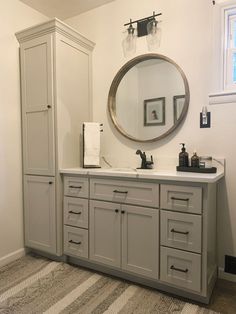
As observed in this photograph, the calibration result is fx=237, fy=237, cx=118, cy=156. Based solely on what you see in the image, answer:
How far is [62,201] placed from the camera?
2223mm

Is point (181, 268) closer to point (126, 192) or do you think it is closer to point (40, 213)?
point (126, 192)

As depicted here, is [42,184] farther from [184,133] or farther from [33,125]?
[184,133]

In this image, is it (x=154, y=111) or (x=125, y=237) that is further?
(x=154, y=111)

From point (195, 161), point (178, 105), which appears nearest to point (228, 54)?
point (178, 105)

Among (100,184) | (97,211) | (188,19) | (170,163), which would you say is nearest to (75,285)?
(97,211)

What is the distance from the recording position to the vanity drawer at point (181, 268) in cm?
161

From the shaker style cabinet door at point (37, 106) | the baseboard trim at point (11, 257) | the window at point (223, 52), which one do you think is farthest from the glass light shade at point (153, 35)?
the baseboard trim at point (11, 257)

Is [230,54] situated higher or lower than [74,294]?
higher

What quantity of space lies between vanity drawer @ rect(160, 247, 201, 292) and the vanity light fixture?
1798mm

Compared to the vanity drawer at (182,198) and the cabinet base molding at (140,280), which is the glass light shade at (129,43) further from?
the cabinet base molding at (140,280)

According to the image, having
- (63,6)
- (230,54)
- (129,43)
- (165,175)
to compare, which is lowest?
(165,175)

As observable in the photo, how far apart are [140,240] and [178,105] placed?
120 centimetres

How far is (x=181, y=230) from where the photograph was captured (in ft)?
5.42

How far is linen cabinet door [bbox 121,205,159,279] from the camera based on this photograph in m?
1.75
